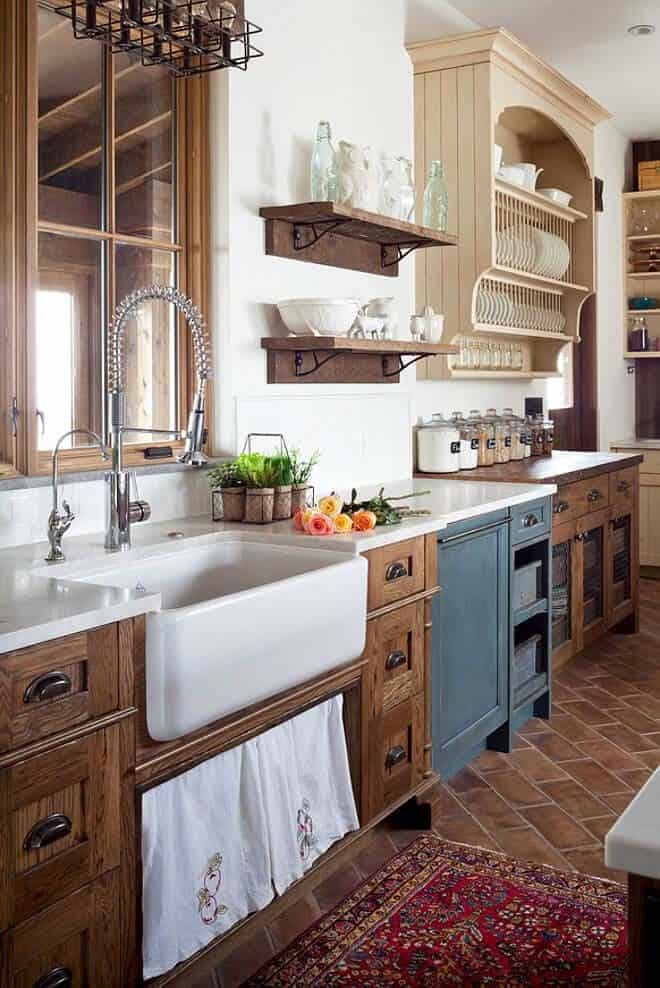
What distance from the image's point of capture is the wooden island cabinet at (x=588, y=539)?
4816 mm

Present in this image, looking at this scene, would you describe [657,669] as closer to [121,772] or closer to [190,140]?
[190,140]

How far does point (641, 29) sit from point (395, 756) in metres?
4.17

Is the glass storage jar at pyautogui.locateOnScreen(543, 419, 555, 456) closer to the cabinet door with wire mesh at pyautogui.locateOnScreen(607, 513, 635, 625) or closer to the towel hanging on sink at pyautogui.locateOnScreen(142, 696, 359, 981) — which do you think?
the cabinet door with wire mesh at pyautogui.locateOnScreen(607, 513, 635, 625)

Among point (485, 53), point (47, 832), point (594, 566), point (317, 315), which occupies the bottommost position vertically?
point (47, 832)

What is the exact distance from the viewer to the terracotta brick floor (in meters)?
2.83

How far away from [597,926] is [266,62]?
2863mm

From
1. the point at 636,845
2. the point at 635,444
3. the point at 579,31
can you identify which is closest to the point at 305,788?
the point at 636,845

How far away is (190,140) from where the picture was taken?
341 centimetres

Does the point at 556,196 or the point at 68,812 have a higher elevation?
the point at 556,196

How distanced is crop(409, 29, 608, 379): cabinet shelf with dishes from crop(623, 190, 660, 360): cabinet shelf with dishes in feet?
6.03

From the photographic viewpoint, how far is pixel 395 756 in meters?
3.16

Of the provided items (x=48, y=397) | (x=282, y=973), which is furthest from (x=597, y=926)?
(x=48, y=397)

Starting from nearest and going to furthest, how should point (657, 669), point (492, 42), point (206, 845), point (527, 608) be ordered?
point (206, 845)
point (527, 608)
point (492, 42)
point (657, 669)

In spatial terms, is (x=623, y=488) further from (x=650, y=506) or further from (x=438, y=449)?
(x=650, y=506)
